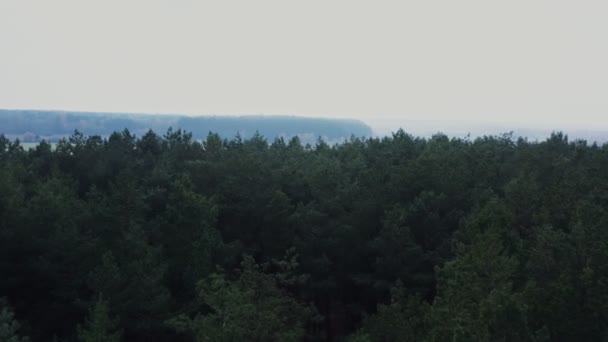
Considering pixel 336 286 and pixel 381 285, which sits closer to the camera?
pixel 381 285

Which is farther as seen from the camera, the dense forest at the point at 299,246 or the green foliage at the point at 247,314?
the dense forest at the point at 299,246

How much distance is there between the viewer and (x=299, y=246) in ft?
83.0

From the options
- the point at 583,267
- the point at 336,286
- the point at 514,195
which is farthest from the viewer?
the point at 336,286

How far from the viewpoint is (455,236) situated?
2342 cm

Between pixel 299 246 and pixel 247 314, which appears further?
pixel 299 246

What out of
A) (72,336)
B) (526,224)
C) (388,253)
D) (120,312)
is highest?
(526,224)

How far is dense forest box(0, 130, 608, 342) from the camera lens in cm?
1412

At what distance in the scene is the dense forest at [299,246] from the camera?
1412 centimetres

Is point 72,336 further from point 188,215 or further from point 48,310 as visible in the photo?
point 188,215

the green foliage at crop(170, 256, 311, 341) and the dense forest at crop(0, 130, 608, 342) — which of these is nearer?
the green foliage at crop(170, 256, 311, 341)

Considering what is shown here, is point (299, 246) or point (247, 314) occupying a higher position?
point (247, 314)

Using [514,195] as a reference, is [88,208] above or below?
below

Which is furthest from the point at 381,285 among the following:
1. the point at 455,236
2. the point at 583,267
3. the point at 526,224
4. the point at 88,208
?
the point at 88,208

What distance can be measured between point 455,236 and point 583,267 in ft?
27.0
